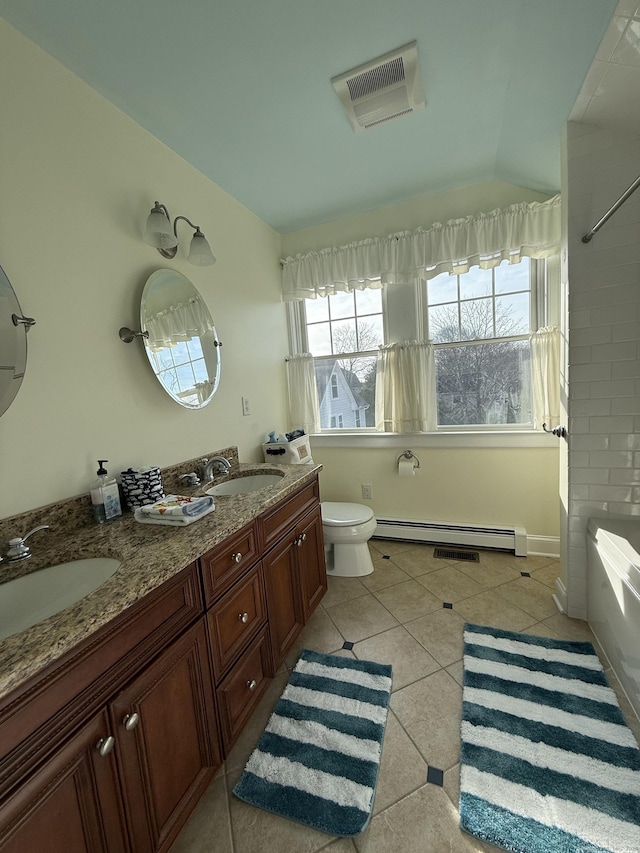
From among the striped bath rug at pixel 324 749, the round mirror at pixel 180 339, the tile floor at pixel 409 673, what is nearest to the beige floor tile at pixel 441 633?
the tile floor at pixel 409 673

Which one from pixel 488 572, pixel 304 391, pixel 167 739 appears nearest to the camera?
pixel 167 739

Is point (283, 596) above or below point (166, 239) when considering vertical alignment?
below

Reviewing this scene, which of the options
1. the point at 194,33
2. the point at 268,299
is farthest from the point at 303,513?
the point at 194,33

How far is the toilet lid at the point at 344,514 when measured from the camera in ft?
7.14

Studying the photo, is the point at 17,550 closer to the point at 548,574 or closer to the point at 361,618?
the point at 361,618

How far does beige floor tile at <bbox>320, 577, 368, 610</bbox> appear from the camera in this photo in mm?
2006

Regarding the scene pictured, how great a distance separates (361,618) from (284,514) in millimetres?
789

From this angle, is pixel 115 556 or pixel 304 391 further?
pixel 304 391

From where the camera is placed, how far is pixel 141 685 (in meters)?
0.82

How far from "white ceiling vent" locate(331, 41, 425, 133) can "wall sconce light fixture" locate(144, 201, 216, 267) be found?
883 mm

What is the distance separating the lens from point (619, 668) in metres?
1.35

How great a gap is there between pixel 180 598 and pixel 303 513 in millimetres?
848

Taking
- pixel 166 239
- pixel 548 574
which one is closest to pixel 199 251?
pixel 166 239

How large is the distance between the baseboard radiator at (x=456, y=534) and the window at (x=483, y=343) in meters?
0.76
